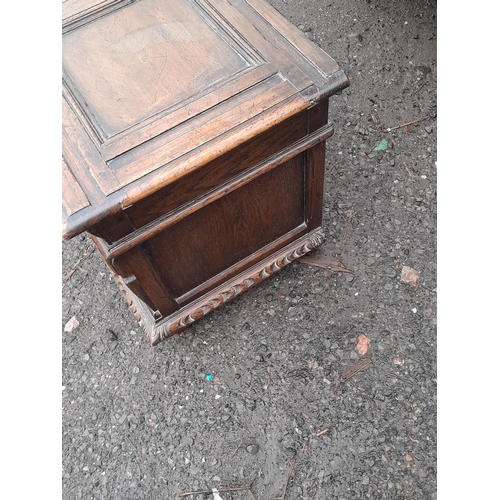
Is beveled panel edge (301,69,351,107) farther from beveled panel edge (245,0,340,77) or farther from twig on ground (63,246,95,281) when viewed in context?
twig on ground (63,246,95,281)

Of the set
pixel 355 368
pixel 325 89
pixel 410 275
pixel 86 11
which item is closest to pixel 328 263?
pixel 410 275

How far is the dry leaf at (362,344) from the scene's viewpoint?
1769 mm

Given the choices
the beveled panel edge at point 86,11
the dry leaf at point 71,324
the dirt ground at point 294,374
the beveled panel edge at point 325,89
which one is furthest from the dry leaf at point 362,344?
the beveled panel edge at point 86,11

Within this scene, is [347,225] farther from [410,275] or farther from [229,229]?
[229,229]

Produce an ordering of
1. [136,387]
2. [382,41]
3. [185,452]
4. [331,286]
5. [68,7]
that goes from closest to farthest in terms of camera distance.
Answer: [68,7], [185,452], [136,387], [331,286], [382,41]

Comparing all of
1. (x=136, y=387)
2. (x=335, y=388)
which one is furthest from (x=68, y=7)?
(x=335, y=388)

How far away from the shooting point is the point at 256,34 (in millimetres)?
1362

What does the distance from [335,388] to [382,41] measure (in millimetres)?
1780

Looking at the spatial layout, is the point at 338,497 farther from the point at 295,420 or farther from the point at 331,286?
the point at 331,286

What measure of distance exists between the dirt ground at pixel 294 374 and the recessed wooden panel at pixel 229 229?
0.91 ft

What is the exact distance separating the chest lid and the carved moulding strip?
60 cm

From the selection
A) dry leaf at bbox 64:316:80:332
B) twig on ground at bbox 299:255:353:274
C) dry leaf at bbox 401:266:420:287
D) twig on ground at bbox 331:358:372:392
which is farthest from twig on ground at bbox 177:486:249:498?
dry leaf at bbox 401:266:420:287

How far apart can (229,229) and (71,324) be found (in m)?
0.82

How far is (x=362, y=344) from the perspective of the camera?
5.84ft
